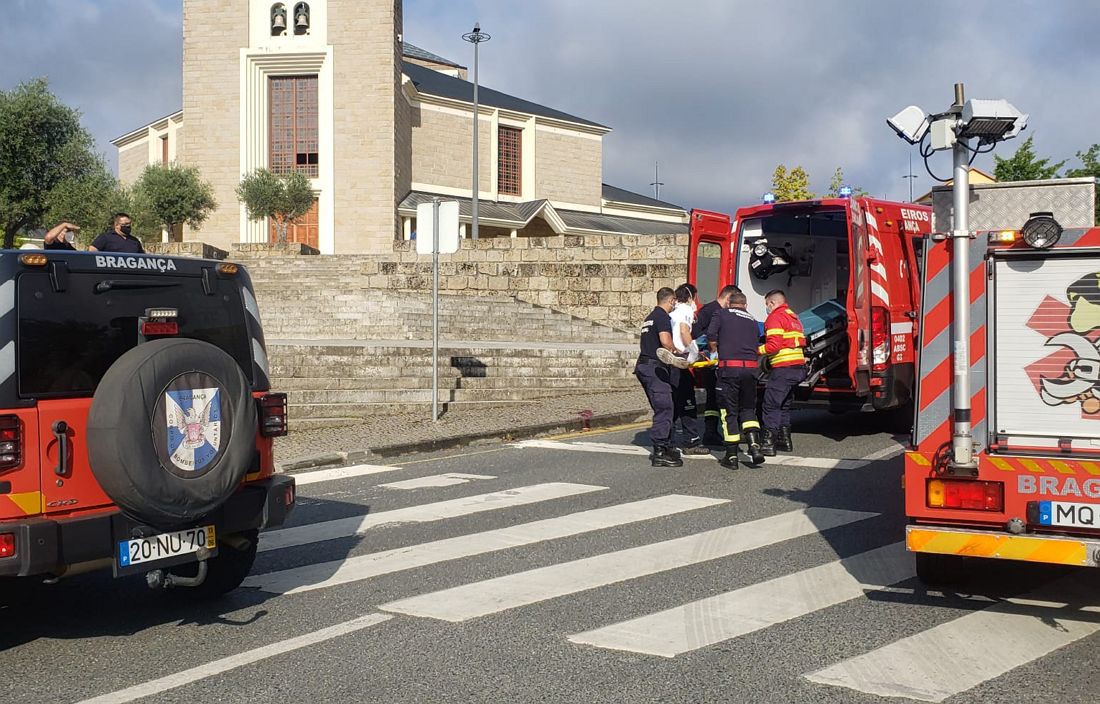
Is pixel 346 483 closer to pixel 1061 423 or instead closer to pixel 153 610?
pixel 153 610

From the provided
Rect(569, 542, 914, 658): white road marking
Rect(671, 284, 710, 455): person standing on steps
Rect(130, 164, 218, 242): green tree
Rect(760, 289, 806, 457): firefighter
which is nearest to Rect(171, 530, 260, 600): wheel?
Rect(569, 542, 914, 658): white road marking

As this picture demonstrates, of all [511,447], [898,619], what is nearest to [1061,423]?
[898,619]

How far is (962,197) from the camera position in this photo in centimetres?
544

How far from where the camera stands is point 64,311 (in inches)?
195

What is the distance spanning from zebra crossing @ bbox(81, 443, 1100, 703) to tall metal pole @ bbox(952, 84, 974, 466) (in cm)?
92

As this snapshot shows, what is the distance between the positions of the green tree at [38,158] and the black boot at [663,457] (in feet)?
103

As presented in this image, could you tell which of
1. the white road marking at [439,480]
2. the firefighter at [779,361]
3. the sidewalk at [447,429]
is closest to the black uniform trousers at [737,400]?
the firefighter at [779,361]

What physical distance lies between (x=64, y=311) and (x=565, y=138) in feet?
187

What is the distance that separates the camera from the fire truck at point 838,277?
1176cm

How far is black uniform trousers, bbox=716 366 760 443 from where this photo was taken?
10.6m

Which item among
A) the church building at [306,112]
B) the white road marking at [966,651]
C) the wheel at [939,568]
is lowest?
the white road marking at [966,651]

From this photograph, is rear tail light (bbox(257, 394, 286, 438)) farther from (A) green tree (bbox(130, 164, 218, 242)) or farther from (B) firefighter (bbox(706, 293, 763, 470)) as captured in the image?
(A) green tree (bbox(130, 164, 218, 242))

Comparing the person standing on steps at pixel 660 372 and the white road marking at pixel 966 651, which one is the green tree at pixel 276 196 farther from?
the white road marking at pixel 966 651

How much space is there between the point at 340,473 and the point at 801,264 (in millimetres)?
6894
